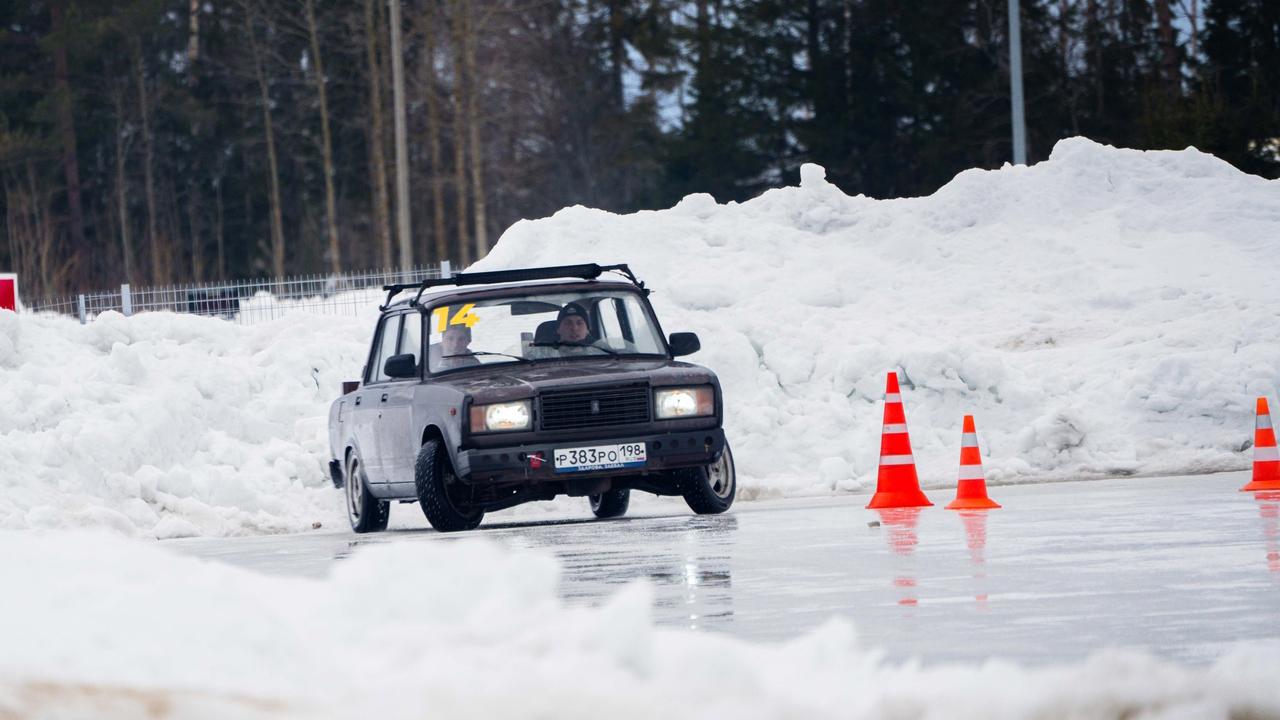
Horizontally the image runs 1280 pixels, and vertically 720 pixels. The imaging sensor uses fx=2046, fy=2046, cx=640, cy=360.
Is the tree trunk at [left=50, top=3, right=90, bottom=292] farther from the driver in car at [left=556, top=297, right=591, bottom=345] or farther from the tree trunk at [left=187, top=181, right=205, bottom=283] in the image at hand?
the driver in car at [left=556, top=297, right=591, bottom=345]

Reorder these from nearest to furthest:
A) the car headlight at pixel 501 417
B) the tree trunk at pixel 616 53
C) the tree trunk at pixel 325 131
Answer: the car headlight at pixel 501 417, the tree trunk at pixel 325 131, the tree trunk at pixel 616 53

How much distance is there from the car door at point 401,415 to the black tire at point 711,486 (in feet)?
6.33

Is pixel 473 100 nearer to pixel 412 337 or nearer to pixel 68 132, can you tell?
pixel 68 132

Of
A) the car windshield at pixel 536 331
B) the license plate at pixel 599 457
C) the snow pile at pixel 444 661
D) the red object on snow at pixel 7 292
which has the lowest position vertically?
the license plate at pixel 599 457

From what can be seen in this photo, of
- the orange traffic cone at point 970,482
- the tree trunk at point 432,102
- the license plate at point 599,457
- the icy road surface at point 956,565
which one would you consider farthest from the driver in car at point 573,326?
the tree trunk at point 432,102

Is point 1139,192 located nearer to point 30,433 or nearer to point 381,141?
point 30,433

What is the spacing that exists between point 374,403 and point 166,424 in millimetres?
4497

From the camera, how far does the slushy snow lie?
59.1ft

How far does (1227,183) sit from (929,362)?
8.89 metres

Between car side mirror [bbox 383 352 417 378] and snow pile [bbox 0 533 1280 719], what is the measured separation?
340 inches

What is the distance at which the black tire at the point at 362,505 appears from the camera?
15.4m

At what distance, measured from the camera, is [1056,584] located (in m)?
8.53

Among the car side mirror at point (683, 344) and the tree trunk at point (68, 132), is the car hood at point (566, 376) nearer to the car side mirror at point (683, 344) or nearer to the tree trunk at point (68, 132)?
the car side mirror at point (683, 344)

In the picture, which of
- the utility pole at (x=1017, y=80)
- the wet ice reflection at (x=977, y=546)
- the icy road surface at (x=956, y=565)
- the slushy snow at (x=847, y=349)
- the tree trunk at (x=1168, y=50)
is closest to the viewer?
the icy road surface at (x=956, y=565)
